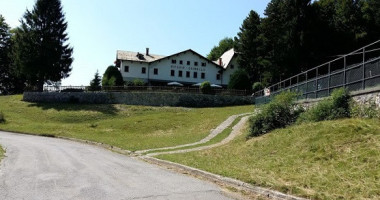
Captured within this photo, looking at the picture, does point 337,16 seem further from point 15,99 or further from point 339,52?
point 15,99

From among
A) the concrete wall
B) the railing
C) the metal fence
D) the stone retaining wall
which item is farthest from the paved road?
the railing

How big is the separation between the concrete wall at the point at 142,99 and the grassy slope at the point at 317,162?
1305 inches

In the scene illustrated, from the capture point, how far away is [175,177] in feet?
36.9

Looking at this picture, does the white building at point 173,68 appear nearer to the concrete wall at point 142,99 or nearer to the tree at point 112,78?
the tree at point 112,78

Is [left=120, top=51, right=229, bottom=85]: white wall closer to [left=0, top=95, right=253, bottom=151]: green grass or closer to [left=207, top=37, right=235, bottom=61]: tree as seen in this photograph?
[left=0, top=95, right=253, bottom=151]: green grass

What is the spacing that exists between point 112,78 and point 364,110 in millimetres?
44608

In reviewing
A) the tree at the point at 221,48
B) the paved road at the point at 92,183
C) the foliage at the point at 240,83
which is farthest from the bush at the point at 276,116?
the tree at the point at 221,48

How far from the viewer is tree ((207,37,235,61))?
9669cm

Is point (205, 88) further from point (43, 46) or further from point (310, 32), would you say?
point (43, 46)

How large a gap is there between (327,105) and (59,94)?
1733 inches

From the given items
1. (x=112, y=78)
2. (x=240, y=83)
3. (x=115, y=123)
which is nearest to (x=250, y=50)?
(x=240, y=83)

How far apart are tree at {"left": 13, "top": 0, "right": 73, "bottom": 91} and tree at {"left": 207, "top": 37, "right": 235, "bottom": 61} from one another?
4889cm

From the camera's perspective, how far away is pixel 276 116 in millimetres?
19906

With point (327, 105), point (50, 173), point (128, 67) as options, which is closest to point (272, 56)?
point (128, 67)
